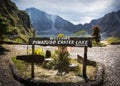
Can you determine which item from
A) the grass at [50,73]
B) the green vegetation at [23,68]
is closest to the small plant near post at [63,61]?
the grass at [50,73]

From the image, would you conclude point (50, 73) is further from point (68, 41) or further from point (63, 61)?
point (68, 41)

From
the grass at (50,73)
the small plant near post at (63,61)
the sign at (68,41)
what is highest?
the sign at (68,41)

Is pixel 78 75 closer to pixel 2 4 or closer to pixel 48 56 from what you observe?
pixel 48 56

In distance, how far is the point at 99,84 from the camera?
47.3 ft

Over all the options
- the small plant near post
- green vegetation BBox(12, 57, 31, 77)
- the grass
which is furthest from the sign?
the small plant near post

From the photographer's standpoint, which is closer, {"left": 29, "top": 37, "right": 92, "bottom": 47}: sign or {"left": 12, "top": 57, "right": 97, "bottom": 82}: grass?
{"left": 12, "top": 57, "right": 97, "bottom": 82}: grass

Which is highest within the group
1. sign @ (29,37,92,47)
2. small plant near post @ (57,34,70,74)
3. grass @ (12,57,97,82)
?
sign @ (29,37,92,47)

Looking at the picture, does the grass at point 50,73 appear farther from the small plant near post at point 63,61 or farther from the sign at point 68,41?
the sign at point 68,41

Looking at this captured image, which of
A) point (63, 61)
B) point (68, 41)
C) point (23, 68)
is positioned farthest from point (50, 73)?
point (68, 41)

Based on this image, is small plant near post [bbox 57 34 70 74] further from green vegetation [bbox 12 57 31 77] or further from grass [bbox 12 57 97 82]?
green vegetation [bbox 12 57 31 77]

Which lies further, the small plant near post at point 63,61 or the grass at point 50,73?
the small plant near post at point 63,61

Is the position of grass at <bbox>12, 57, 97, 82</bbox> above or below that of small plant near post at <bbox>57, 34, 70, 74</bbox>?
below

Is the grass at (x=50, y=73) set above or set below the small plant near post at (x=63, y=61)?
below

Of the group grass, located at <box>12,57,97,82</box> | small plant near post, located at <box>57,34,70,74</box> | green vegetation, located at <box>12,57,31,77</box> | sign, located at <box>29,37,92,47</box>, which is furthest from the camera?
small plant near post, located at <box>57,34,70,74</box>
